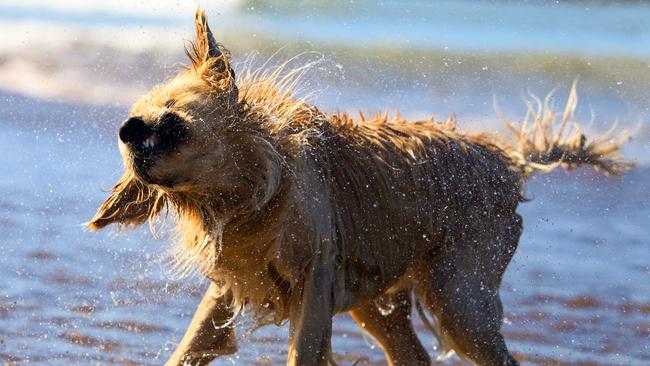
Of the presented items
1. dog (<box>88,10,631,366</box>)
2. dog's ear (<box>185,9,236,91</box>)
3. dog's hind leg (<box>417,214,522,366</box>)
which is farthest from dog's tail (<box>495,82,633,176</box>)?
dog's ear (<box>185,9,236,91</box>)

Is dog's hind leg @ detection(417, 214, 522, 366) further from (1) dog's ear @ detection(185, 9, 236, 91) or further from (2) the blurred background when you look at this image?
(1) dog's ear @ detection(185, 9, 236, 91)

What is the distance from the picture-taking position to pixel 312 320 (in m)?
5.58

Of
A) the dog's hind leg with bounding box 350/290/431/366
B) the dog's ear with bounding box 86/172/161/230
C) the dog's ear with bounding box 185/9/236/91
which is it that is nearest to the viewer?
the dog's ear with bounding box 185/9/236/91

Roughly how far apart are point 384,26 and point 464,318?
1740 cm

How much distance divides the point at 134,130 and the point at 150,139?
0.27 feet

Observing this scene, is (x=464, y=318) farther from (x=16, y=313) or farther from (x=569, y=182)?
(x=569, y=182)

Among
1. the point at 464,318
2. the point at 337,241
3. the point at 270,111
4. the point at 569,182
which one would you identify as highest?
the point at 270,111

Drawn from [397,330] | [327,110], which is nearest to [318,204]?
[397,330]

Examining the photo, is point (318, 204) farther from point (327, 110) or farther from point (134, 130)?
point (327, 110)

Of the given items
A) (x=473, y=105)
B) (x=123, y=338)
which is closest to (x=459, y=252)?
(x=123, y=338)

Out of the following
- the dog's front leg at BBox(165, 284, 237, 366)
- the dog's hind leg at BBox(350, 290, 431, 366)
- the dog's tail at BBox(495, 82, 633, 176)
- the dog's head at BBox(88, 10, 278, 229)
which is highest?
the dog's head at BBox(88, 10, 278, 229)

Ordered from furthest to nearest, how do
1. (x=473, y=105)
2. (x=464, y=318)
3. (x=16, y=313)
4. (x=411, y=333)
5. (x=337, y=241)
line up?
(x=473, y=105)
(x=16, y=313)
(x=411, y=333)
(x=464, y=318)
(x=337, y=241)

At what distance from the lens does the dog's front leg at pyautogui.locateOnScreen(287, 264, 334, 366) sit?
5547 mm

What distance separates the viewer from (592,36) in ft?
77.9
